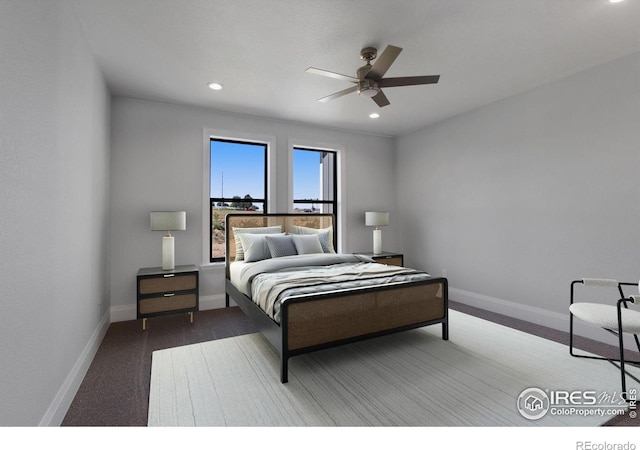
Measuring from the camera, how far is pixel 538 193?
3650mm

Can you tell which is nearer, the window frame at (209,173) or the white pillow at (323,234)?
the window frame at (209,173)

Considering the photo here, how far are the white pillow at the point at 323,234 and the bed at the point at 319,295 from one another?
10.6 inches

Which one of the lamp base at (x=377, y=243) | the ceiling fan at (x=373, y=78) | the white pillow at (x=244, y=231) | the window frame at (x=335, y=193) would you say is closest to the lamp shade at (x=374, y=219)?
the lamp base at (x=377, y=243)

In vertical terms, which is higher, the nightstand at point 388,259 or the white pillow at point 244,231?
the white pillow at point 244,231

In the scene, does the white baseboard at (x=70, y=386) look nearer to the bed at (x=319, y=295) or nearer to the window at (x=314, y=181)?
the bed at (x=319, y=295)

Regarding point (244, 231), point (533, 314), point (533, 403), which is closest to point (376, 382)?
point (533, 403)

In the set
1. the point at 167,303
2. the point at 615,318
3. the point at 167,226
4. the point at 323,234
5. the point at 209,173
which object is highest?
the point at 209,173

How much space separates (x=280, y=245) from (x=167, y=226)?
4.70 ft

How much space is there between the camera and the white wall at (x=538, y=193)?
2.99m

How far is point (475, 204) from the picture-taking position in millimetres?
4410

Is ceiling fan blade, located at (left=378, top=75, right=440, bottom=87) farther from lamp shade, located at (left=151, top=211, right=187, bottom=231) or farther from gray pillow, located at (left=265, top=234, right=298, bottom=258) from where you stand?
lamp shade, located at (left=151, top=211, right=187, bottom=231)

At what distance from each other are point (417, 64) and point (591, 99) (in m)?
1.91

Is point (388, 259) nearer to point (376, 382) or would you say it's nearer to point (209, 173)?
point (376, 382)

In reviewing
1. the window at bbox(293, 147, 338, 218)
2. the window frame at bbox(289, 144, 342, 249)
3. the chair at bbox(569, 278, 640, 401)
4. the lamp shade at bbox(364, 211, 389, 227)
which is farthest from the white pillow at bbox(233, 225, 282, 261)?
the chair at bbox(569, 278, 640, 401)
